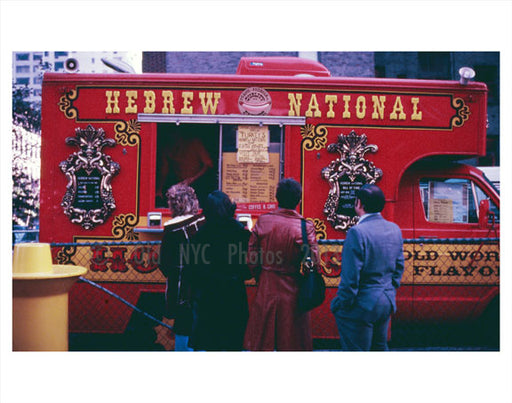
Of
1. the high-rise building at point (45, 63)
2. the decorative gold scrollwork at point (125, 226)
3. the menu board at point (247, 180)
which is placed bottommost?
the decorative gold scrollwork at point (125, 226)

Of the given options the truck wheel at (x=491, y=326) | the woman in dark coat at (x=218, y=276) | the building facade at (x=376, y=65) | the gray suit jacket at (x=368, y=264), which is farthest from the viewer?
the building facade at (x=376, y=65)

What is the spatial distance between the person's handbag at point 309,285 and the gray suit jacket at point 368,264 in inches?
6.1

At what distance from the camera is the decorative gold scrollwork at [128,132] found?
503 centimetres

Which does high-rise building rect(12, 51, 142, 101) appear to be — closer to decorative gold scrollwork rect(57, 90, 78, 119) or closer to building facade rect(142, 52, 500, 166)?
decorative gold scrollwork rect(57, 90, 78, 119)

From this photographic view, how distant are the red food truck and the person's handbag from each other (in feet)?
4.72

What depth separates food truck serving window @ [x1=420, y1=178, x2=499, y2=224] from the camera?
5.31m

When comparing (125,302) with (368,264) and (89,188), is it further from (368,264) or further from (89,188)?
(368,264)

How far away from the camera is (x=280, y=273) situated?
355cm

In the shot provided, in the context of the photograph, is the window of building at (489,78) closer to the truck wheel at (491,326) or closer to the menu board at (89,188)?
the truck wheel at (491,326)

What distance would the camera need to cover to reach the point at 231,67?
46.6 feet

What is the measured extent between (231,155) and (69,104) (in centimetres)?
197

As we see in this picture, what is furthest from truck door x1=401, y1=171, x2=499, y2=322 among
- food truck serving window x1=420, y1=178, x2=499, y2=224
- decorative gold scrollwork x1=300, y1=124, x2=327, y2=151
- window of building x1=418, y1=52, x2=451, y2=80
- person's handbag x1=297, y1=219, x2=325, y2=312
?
window of building x1=418, y1=52, x2=451, y2=80

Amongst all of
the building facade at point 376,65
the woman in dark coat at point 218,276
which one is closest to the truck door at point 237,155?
the woman in dark coat at point 218,276

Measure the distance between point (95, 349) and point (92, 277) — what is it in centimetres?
85
